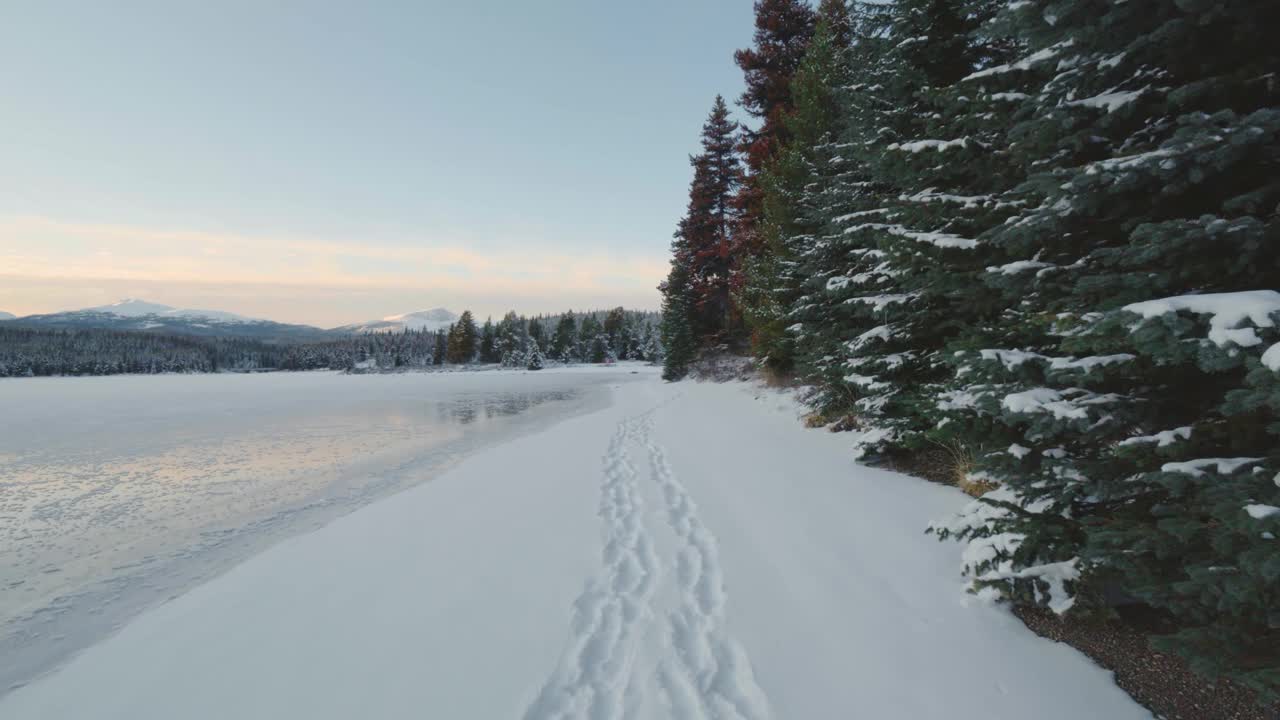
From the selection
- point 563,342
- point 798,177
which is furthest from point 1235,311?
point 563,342

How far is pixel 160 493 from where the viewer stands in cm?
840

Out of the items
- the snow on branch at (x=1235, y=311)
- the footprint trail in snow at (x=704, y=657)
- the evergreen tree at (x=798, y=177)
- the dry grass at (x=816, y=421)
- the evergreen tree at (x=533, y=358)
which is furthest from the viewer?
the evergreen tree at (x=533, y=358)

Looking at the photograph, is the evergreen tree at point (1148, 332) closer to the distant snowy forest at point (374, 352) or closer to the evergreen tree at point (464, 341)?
the distant snowy forest at point (374, 352)

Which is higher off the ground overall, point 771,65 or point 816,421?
point 771,65

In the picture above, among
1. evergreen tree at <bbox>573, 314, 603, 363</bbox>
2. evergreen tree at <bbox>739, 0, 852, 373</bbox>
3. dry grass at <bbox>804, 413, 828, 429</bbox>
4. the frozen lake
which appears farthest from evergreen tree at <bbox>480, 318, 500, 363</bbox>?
dry grass at <bbox>804, 413, 828, 429</bbox>

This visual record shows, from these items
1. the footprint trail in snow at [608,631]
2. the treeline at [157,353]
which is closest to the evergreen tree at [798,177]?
the footprint trail in snow at [608,631]

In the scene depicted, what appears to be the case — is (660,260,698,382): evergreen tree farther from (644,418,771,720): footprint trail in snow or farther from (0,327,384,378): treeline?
(0,327,384,378): treeline

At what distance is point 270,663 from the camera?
3.50 m

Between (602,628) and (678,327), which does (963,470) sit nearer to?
(602,628)

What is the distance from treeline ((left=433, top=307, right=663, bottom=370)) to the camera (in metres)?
81.6

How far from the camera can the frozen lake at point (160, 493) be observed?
486 centimetres

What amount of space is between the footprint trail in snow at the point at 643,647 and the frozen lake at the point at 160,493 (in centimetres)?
395

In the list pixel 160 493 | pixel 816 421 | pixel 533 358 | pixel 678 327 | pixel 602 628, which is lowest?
pixel 160 493

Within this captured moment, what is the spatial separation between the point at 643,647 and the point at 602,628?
16.3 inches
